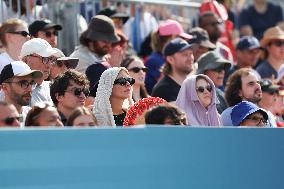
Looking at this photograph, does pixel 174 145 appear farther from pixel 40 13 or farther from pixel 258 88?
pixel 40 13

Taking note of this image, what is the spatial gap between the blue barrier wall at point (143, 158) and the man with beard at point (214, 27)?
5.87m

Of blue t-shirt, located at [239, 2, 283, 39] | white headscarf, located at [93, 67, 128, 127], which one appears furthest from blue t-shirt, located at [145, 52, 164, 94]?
blue t-shirt, located at [239, 2, 283, 39]

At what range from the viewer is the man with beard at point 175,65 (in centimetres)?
1179

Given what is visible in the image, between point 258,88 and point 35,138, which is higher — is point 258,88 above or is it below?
below

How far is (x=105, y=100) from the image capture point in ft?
32.0

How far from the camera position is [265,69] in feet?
47.4

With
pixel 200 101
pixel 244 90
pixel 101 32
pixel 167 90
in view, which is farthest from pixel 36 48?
pixel 244 90

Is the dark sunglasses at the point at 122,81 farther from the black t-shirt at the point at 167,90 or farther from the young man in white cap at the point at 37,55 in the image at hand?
the black t-shirt at the point at 167,90

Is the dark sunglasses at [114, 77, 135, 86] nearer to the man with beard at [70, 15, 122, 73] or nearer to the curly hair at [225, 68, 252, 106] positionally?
the man with beard at [70, 15, 122, 73]

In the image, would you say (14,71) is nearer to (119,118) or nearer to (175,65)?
(119,118)

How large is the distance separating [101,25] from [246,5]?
5.52m

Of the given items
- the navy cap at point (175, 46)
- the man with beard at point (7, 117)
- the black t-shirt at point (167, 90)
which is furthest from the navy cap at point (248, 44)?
the man with beard at point (7, 117)

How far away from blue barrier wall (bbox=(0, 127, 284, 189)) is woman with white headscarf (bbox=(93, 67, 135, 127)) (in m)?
1.92

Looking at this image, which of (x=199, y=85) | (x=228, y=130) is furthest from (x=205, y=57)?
(x=228, y=130)
